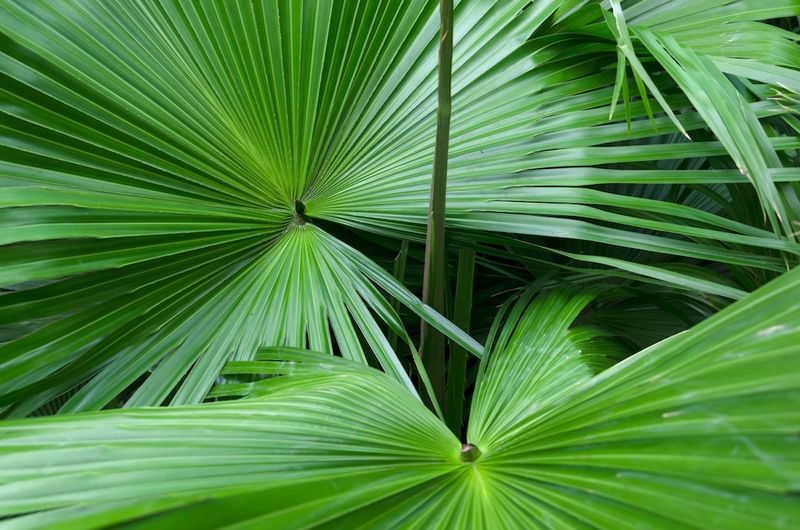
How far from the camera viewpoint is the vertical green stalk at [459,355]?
81 cm

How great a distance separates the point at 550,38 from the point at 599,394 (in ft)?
1.71

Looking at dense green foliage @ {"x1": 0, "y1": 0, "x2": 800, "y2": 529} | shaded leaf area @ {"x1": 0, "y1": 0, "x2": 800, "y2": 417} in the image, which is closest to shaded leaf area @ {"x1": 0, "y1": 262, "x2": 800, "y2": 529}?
dense green foliage @ {"x1": 0, "y1": 0, "x2": 800, "y2": 529}

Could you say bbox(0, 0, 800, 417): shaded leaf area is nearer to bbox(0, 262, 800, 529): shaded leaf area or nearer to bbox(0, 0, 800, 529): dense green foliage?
bbox(0, 0, 800, 529): dense green foliage

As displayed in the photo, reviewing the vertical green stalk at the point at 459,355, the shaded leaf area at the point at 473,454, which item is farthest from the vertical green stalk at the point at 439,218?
the shaded leaf area at the point at 473,454

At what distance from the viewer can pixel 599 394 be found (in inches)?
15.4

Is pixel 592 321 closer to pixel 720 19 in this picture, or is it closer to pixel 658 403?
pixel 720 19

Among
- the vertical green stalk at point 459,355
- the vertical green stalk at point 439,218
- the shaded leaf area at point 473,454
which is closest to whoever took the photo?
the shaded leaf area at point 473,454

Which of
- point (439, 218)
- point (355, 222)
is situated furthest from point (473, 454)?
point (355, 222)

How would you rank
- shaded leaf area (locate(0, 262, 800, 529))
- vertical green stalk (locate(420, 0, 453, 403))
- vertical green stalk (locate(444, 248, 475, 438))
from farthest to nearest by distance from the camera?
vertical green stalk (locate(444, 248, 475, 438))
vertical green stalk (locate(420, 0, 453, 403))
shaded leaf area (locate(0, 262, 800, 529))

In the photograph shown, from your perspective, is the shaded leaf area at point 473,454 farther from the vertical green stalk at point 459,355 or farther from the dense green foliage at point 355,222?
the vertical green stalk at point 459,355

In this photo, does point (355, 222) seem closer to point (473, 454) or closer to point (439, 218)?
point (439, 218)

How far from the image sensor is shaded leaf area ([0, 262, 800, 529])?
288mm

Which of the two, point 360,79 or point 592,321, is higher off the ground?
point 360,79

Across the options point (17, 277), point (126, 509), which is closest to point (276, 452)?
point (126, 509)
